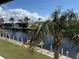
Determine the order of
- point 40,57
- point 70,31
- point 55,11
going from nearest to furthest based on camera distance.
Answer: point 70,31 < point 55,11 < point 40,57

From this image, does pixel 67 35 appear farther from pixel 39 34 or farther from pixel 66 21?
pixel 39 34

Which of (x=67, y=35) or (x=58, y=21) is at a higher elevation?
(x=58, y=21)

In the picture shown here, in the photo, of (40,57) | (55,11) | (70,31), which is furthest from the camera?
(40,57)

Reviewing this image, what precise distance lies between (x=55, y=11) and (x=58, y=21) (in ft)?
3.09

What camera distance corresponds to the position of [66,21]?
1560 cm

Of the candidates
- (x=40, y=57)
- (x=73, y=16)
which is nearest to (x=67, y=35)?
(x=73, y=16)

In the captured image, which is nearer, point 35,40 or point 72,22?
point 35,40

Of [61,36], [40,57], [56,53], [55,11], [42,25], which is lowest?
[40,57]

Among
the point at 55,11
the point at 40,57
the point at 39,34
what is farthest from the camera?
the point at 40,57

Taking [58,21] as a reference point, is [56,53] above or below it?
below

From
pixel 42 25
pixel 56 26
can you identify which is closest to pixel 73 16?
pixel 56 26

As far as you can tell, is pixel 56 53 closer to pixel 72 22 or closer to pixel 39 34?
pixel 72 22

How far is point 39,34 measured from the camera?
40.8ft

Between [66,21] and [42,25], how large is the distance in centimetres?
335
